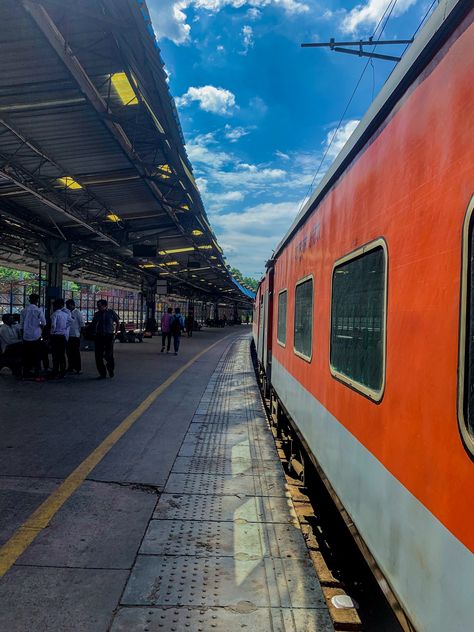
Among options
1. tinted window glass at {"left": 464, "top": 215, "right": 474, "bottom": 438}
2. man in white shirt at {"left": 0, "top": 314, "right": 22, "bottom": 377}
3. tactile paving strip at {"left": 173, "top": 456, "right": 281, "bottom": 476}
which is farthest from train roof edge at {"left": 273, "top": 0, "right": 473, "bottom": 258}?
man in white shirt at {"left": 0, "top": 314, "right": 22, "bottom": 377}

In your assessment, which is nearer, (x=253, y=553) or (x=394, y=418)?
(x=394, y=418)

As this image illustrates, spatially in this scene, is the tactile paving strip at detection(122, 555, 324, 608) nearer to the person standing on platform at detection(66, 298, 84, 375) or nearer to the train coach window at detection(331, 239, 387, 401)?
the train coach window at detection(331, 239, 387, 401)

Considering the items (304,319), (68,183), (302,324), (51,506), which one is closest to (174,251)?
(68,183)

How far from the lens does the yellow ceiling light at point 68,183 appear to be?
1207 centimetres

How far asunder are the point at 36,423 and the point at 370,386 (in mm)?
5567

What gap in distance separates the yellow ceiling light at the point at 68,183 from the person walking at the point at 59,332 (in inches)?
130

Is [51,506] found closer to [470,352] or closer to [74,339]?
[470,352]

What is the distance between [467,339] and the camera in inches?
61.4

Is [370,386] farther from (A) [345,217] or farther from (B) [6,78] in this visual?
(B) [6,78]

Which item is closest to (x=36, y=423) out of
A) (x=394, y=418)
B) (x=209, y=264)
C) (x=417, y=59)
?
(x=394, y=418)

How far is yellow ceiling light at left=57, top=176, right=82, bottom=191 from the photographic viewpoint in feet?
39.6

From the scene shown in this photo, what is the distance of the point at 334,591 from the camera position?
10.3 ft

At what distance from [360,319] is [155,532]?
218 centimetres

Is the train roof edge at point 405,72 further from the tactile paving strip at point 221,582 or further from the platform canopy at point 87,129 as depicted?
the platform canopy at point 87,129
